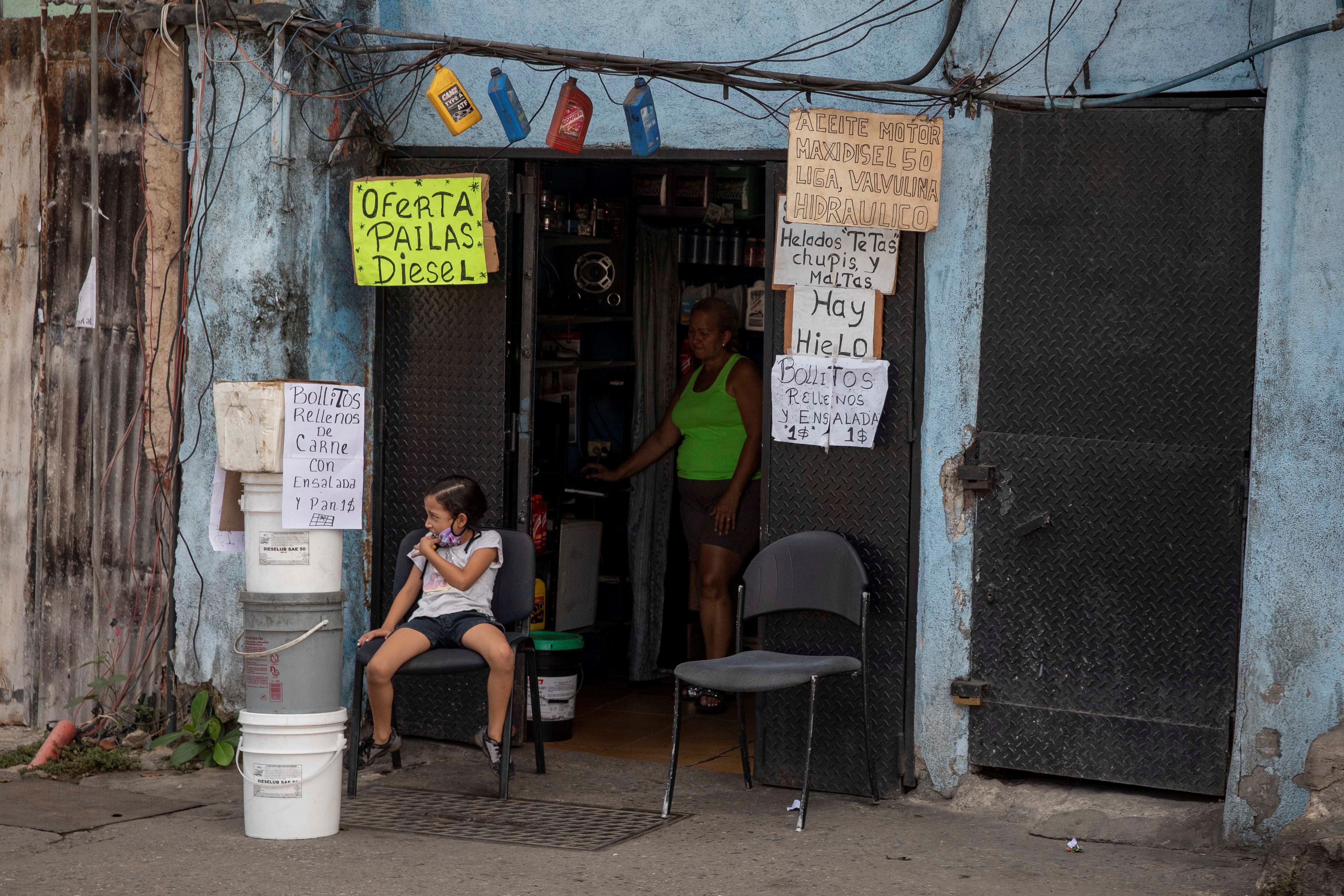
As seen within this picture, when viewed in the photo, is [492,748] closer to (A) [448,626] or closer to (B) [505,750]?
(B) [505,750]

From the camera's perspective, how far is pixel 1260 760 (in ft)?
15.6

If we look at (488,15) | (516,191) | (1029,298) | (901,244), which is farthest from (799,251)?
(488,15)

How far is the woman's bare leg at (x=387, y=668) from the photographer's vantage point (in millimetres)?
5406

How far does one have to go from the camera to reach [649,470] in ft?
25.8

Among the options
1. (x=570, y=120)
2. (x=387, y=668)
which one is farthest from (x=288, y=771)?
(x=570, y=120)

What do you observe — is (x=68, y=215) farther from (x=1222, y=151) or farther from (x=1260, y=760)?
(x=1260, y=760)

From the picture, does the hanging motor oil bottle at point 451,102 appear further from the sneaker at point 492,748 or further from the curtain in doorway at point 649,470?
the curtain in doorway at point 649,470

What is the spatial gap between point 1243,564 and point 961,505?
1.03 meters

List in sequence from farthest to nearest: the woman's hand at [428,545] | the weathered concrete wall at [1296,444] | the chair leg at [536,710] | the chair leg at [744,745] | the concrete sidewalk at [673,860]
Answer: the chair leg at [536,710], the chair leg at [744,745], the woman's hand at [428,545], the weathered concrete wall at [1296,444], the concrete sidewalk at [673,860]

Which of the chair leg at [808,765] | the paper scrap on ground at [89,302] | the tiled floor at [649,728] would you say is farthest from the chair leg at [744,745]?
the paper scrap on ground at [89,302]

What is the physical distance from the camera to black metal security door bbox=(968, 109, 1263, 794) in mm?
5059

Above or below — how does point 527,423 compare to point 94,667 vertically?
above

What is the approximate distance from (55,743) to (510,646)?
82.7 inches

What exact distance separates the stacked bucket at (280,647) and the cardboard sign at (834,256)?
2037 millimetres
